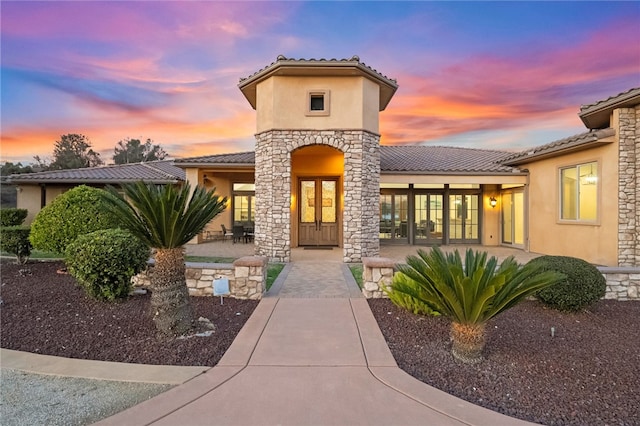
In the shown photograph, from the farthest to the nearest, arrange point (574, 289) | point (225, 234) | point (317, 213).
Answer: point (225, 234), point (317, 213), point (574, 289)

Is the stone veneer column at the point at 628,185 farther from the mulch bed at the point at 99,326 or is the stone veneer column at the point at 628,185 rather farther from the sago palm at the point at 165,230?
the sago palm at the point at 165,230

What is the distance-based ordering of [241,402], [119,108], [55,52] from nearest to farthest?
[241,402], [55,52], [119,108]

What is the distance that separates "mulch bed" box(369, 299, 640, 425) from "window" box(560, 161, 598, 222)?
575 centimetres

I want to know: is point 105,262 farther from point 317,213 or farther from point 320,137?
point 317,213

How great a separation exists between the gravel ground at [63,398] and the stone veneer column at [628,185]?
1184cm

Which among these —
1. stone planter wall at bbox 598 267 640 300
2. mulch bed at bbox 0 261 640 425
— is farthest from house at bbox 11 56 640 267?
mulch bed at bbox 0 261 640 425

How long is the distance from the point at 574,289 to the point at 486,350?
264cm

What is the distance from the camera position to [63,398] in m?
3.09

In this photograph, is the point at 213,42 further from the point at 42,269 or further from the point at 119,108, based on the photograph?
the point at 42,269

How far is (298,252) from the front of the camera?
13031 millimetres

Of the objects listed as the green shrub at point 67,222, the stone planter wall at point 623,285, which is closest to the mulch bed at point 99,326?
the green shrub at point 67,222

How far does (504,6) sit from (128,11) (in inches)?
447

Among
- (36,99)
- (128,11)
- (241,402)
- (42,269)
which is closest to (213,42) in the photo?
(128,11)

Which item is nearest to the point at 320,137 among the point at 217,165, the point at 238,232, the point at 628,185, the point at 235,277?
the point at 217,165
